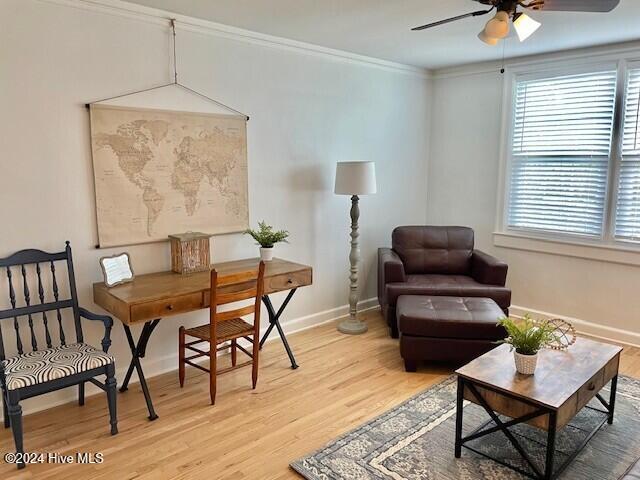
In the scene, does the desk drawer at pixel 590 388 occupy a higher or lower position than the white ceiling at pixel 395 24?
lower

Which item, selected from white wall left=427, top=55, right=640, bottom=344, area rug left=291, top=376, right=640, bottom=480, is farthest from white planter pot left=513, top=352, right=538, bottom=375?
white wall left=427, top=55, right=640, bottom=344

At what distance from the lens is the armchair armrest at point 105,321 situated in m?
2.69

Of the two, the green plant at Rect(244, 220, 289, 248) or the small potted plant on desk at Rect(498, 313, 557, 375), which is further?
the green plant at Rect(244, 220, 289, 248)

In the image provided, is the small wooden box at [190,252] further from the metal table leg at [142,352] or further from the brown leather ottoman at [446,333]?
the brown leather ottoman at [446,333]

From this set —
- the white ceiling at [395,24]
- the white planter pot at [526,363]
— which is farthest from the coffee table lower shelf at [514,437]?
the white ceiling at [395,24]

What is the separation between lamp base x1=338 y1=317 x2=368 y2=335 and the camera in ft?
→ 13.6

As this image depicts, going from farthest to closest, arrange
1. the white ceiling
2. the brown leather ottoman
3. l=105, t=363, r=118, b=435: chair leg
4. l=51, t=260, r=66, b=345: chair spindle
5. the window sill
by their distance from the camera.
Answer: the window sill
the brown leather ottoman
the white ceiling
l=51, t=260, r=66, b=345: chair spindle
l=105, t=363, r=118, b=435: chair leg

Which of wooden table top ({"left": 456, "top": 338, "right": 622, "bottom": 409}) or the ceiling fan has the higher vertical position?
the ceiling fan

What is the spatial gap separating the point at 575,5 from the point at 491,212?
2.70 metres

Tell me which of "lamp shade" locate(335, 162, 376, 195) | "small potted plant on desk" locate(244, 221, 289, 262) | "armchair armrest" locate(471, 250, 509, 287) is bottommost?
"armchair armrest" locate(471, 250, 509, 287)

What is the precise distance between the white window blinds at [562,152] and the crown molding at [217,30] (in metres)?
1.40

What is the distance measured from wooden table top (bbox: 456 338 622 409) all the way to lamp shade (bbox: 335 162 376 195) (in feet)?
5.75

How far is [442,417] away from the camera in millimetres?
2777

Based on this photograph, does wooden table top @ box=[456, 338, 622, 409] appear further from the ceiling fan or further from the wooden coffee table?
the ceiling fan
